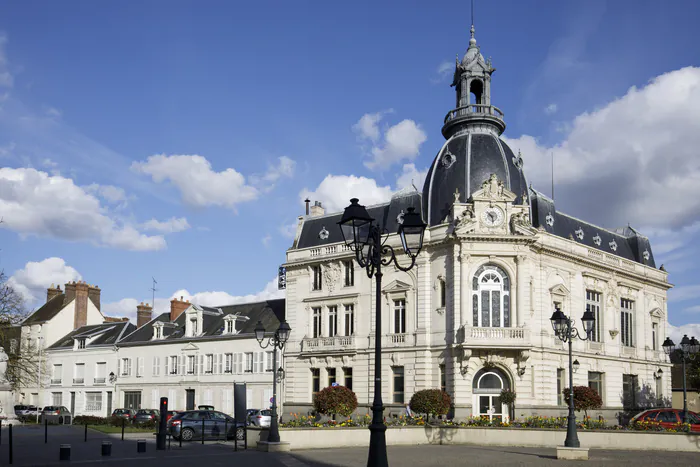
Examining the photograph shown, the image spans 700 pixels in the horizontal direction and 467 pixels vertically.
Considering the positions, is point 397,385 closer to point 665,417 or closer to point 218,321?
point 665,417

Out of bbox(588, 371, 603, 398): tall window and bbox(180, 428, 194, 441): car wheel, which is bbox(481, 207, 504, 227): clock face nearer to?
bbox(588, 371, 603, 398): tall window

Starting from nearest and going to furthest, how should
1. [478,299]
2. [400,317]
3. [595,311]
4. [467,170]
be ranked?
[478,299]
[467,170]
[400,317]
[595,311]

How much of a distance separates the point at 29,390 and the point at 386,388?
4132cm

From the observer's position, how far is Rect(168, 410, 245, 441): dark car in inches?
1348

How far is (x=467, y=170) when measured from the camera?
45.2 meters

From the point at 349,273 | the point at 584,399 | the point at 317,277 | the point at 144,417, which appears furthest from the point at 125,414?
the point at 584,399

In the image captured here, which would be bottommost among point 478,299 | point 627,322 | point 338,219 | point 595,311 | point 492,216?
point 627,322

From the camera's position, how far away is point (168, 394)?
5984 cm

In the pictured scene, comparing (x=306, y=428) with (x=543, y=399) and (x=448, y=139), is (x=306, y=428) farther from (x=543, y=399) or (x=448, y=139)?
(x=448, y=139)

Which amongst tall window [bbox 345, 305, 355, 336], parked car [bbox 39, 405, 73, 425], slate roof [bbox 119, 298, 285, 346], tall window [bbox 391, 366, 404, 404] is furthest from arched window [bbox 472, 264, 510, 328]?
parked car [bbox 39, 405, 73, 425]

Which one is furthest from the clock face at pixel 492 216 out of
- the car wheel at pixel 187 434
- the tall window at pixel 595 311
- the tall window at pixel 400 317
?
the car wheel at pixel 187 434

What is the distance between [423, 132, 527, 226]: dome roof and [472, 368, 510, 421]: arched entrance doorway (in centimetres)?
923

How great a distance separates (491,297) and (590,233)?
1406cm

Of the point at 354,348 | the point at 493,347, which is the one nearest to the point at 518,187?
the point at 493,347
